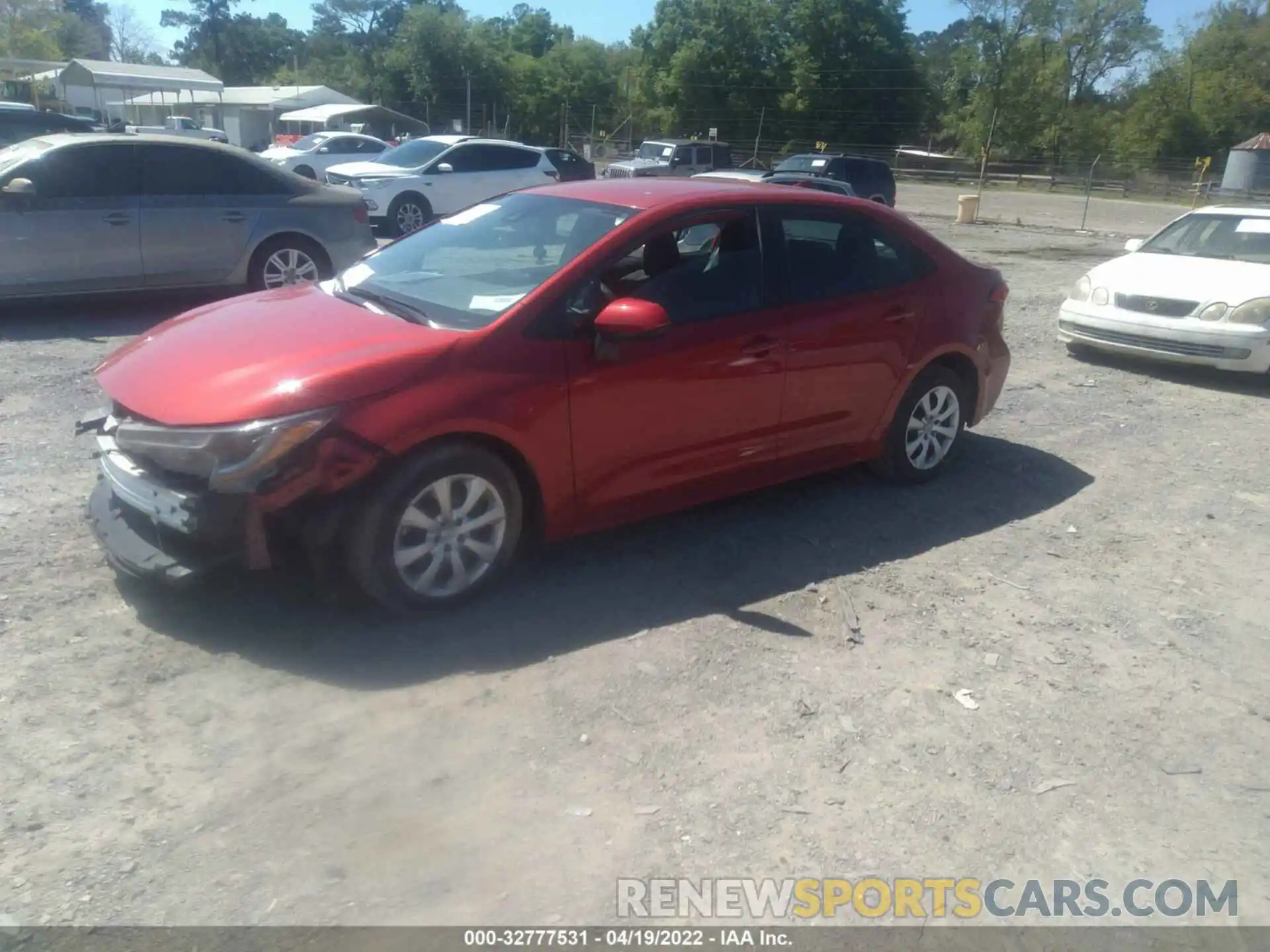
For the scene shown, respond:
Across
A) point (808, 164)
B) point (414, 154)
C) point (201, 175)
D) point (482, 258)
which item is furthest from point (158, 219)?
point (808, 164)

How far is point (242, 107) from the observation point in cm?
5800

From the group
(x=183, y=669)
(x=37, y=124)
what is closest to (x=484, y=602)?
(x=183, y=669)

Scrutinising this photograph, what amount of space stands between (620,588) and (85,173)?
681 cm

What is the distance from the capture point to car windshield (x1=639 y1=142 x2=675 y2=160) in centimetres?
2827

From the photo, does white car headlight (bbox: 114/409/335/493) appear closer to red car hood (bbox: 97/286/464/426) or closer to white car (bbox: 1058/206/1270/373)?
red car hood (bbox: 97/286/464/426)

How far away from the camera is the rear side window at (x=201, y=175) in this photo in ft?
30.2

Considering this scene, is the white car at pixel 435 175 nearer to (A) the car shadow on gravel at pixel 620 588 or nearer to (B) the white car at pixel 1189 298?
(B) the white car at pixel 1189 298

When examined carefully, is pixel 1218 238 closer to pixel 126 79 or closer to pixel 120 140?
pixel 120 140

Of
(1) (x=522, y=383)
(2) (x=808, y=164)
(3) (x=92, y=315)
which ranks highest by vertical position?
(2) (x=808, y=164)

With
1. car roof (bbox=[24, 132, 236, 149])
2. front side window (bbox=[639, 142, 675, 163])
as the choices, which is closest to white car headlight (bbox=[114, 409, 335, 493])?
car roof (bbox=[24, 132, 236, 149])

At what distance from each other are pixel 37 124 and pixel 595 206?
53.3ft

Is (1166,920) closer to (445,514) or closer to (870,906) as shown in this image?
(870,906)

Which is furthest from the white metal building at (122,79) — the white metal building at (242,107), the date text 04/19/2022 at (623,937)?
the date text 04/19/2022 at (623,937)

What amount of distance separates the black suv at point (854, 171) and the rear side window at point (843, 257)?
18.6m
